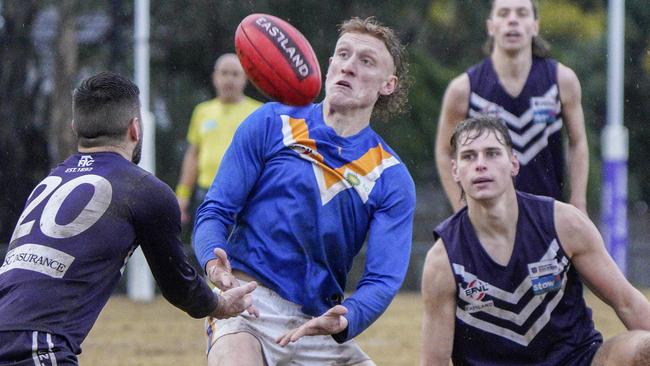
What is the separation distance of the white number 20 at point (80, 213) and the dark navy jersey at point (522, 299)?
1536 mm

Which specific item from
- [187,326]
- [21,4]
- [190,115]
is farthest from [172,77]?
[187,326]

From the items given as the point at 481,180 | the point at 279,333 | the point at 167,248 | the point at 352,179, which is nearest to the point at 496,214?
the point at 481,180

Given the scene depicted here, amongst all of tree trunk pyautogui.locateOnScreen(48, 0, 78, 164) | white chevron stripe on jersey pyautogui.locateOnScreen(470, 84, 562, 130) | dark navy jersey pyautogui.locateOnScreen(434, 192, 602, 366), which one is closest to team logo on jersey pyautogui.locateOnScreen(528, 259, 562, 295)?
dark navy jersey pyautogui.locateOnScreen(434, 192, 602, 366)

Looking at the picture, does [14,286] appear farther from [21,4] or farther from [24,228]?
[21,4]

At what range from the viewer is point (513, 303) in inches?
195

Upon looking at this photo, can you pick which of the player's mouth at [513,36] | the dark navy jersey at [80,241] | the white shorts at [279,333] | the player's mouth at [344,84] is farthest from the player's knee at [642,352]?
the player's mouth at [513,36]

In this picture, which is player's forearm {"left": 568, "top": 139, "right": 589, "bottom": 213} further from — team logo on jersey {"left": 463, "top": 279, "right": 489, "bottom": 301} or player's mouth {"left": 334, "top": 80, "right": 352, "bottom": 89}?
player's mouth {"left": 334, "top": 80, "right": 352, "bottom": 89}

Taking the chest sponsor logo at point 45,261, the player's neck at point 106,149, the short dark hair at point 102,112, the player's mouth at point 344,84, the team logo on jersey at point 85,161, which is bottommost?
the chest sponsor logo at point 45,261

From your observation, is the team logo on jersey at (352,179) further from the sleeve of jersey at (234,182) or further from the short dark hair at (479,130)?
the short dark hair at (479,130)

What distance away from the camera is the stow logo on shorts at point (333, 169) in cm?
470

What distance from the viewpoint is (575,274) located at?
5.03 meters

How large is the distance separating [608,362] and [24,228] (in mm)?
2312

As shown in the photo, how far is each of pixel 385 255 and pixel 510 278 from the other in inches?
23.3

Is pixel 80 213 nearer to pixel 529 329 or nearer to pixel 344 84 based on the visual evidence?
pixel 344 84
